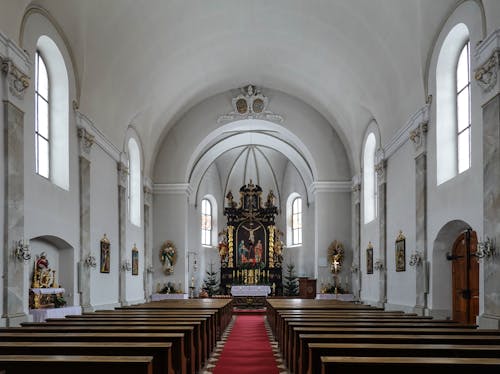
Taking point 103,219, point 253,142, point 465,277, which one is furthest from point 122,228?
point 253,142

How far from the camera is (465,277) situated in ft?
41.8

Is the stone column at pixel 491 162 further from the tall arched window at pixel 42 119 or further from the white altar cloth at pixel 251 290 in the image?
the white altar cloth at pixel 251 290

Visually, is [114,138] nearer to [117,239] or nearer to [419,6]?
[117,239]

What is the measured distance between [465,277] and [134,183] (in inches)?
492

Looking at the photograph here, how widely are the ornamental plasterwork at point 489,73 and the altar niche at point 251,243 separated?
67.2 feet

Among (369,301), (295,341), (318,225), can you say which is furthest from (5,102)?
(318,225)

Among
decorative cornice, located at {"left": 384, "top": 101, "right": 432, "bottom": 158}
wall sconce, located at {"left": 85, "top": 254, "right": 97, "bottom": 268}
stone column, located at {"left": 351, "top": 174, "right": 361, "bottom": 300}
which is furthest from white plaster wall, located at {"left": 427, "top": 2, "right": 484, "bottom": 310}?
stone column, located at {"left": 351, "top": 174, "right": 361, "bottom": 300}

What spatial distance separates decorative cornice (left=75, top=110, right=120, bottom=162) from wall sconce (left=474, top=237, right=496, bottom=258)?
366 inches

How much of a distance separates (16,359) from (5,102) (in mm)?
6501

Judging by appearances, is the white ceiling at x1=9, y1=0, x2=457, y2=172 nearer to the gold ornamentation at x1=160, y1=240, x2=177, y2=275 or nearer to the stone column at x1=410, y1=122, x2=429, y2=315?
the stone column at x1=410, y1=122, x2=429, y2=315

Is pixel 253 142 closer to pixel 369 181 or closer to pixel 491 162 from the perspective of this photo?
pixel 369 181

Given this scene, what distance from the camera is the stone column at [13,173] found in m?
10.3

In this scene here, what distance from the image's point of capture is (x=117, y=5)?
14.4m

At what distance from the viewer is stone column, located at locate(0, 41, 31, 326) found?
406 inches
